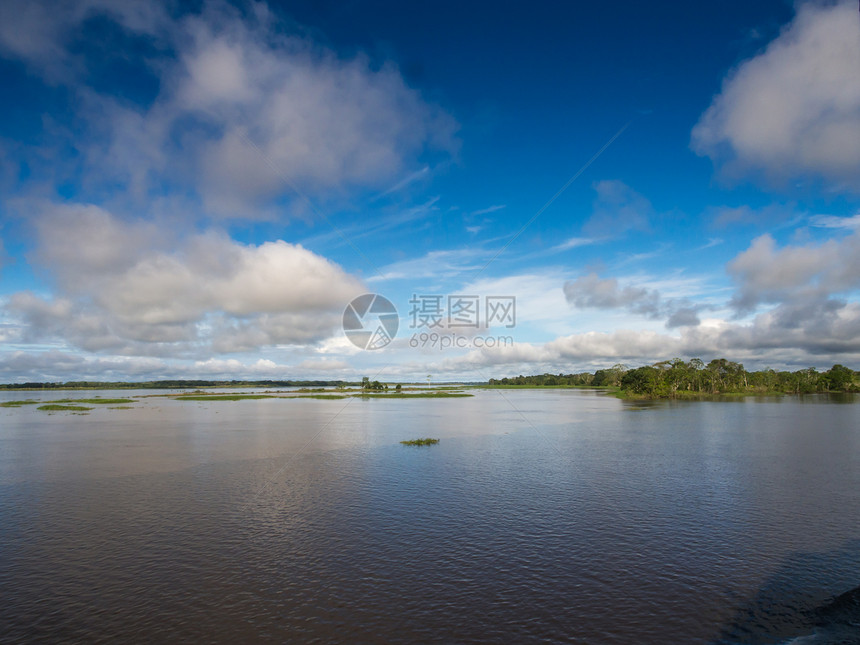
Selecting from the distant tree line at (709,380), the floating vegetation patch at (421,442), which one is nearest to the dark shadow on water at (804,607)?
the floating vegetation patch at (421,442)

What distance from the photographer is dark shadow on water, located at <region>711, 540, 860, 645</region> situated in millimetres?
13914

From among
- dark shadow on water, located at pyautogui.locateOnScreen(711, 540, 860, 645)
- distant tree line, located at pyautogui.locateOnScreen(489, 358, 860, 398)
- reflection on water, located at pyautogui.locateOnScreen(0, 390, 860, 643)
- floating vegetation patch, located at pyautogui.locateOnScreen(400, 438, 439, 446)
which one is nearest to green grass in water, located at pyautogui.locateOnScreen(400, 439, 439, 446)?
floating vegetation patch, located at pyautogui.locateOnScreen(400, 438, 439, 446)

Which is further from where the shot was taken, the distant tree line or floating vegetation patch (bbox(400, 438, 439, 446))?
the distant tree line

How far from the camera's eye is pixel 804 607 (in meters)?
15.7

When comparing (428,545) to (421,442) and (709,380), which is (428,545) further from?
(709,380)

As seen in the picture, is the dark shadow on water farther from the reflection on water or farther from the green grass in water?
the green grass in water

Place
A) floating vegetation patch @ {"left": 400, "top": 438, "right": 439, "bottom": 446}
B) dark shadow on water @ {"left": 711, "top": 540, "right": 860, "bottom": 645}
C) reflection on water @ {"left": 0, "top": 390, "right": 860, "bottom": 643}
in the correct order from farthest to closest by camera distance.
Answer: floating vegetation patch @ {"left": 400, "top": 438, "right": 439, "bottom": 446}, reflection on water @ {"left": 0, "top": 390, "right": 860, "bottom": 643}, dark shadow on water @ {"left": 711, "top": 540, "right": 860, "bottom": 645}

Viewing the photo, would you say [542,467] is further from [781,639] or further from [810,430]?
[810,430]

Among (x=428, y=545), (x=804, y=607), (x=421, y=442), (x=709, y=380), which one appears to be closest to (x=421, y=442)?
(x=421, y=442)

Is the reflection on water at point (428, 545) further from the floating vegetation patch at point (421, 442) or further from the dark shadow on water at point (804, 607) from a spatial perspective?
the floating vegetation patch at point (421, 442)

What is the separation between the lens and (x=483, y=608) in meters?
15.8

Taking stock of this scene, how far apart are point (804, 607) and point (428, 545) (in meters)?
13.4

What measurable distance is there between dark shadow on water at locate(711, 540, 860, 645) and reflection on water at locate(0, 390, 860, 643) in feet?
0.28

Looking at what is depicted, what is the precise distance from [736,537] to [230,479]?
100 feet
